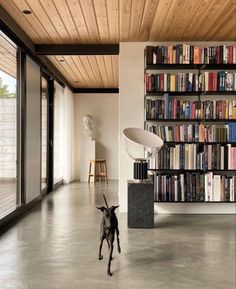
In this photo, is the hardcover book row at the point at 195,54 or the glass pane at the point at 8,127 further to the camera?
the hardcover book row at the point at 195,54

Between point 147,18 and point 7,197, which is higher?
point 147,18

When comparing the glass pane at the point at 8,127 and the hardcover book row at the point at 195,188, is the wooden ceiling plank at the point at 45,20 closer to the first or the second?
the glass pane at the point at 8,127

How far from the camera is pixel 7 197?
16.5 feet

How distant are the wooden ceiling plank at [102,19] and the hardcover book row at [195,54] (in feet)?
2.68

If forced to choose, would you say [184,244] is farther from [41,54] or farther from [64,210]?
[41,54]

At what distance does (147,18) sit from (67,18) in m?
1.04

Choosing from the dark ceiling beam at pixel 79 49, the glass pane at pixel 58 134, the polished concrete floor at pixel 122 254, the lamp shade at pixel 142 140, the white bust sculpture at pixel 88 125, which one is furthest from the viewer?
Answer: the white bust sculpture at pixel 88 125

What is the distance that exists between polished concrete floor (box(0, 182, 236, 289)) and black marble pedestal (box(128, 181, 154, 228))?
13cm

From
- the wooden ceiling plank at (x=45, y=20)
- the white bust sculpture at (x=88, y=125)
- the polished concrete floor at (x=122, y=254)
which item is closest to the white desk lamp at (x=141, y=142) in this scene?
the polished concrete floor at (x=122, y=254)

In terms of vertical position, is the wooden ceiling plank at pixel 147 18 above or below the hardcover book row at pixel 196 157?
above

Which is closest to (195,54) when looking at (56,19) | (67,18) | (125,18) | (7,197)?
(125,18)

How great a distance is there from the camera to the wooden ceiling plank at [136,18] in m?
4.30

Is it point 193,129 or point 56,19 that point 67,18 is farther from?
point 193,129

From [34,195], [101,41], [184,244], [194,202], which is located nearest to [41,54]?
[101,41]
